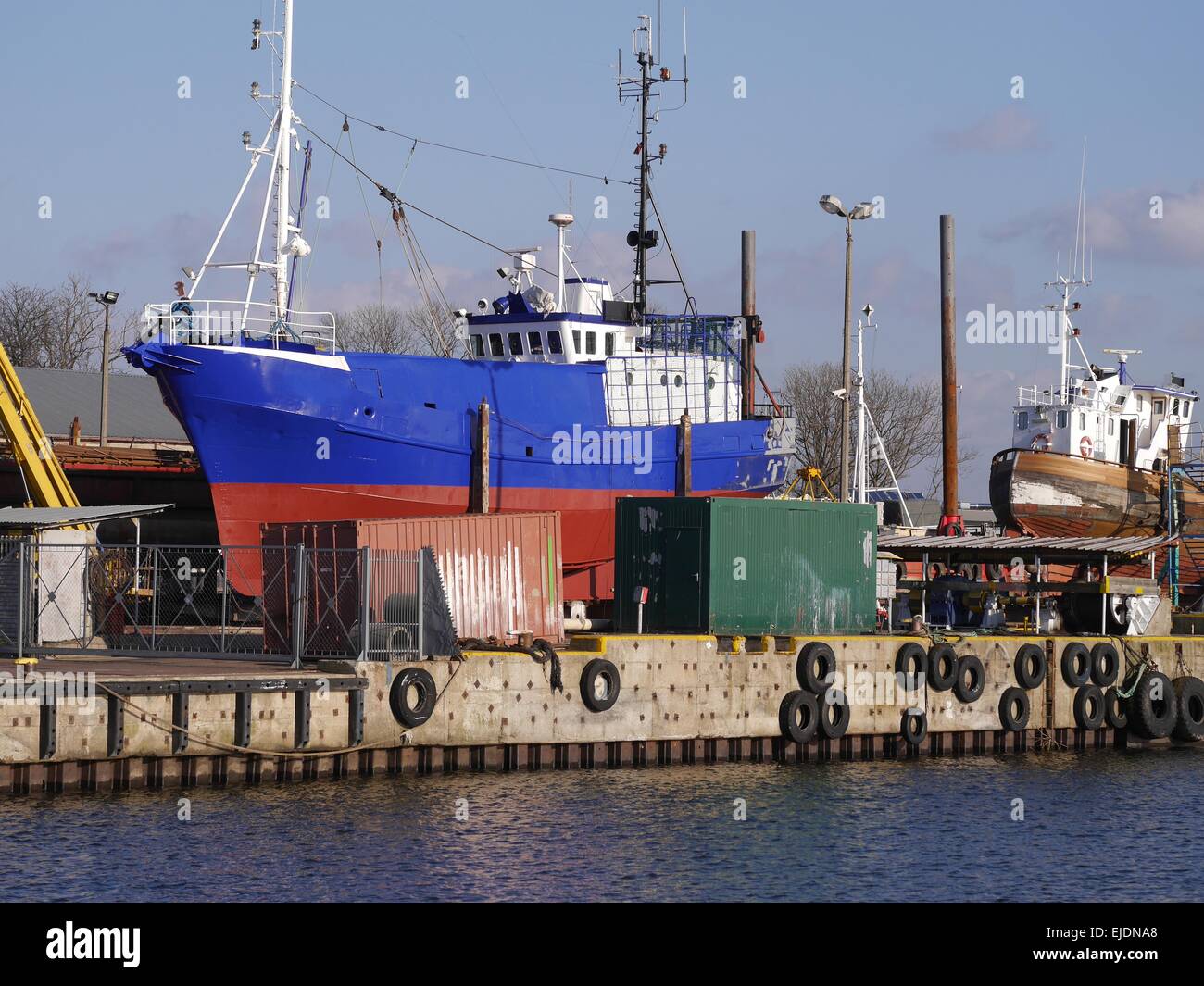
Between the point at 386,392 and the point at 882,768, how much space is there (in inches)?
700

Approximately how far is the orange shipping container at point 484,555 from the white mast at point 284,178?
14016 millimetres

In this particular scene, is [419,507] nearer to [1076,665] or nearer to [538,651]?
[538,651]

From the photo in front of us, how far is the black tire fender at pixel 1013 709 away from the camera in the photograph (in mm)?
37094

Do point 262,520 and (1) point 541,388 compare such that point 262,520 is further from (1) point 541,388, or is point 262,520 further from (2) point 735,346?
(2) point 735,346

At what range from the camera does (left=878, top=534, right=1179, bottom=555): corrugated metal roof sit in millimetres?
40188

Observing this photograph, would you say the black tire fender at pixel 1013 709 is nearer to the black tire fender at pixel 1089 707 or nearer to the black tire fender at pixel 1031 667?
the black tire fender at pixel 1031 667

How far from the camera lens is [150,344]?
4247 cm

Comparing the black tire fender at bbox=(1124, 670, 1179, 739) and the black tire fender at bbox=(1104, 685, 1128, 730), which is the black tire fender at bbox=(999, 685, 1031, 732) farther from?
the black tire fender at bbox=(1124, 670, 1179, 739)

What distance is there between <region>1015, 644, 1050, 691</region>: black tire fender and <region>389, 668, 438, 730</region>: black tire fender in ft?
50.3

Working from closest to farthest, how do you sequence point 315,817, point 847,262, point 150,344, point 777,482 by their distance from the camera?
point 315,817, point 847,262, point 150,344, point 777,482

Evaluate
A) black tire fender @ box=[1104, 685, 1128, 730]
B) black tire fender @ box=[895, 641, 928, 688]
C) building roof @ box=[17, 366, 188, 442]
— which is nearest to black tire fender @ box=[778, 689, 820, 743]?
black tire fender @ box=[895, 641, 928, 688]

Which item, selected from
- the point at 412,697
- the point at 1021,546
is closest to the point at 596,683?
the point at 412,697
